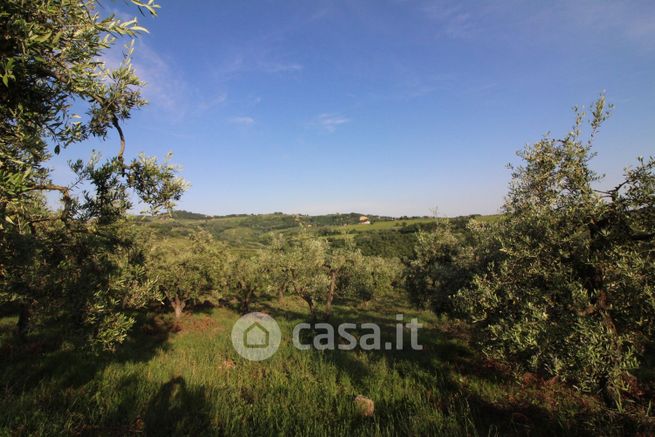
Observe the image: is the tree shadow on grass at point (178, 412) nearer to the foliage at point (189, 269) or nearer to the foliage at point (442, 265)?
the foliage at point (442, 265)

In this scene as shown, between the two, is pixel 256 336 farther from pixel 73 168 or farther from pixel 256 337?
pixel 73 168

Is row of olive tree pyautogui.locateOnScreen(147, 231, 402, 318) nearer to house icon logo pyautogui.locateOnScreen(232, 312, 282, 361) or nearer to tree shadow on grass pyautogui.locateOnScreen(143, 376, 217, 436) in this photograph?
house icon logo pyautogui.locateOnScreen(232, 312, 282, 361)

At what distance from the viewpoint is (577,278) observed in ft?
26.7

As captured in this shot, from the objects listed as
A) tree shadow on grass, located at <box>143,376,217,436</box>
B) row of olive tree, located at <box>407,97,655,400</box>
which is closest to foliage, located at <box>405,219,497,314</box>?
row of olive tree, located at <box>407,97,655,400</box>

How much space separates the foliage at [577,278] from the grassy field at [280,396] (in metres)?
1.25

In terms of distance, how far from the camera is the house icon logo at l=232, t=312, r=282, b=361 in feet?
58.9

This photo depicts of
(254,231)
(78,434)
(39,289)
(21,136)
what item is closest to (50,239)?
(39,289)

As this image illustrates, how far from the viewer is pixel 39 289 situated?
725cm

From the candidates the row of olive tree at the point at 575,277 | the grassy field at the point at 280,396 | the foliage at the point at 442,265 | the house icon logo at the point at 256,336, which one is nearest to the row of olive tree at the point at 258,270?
the house icon logo at the point at 256,336

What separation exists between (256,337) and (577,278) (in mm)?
20194

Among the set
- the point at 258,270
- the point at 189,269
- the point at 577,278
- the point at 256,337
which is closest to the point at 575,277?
the point at 577,278

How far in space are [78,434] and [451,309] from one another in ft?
51.3

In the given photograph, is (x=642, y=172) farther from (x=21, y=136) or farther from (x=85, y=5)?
(x=21, y=136)

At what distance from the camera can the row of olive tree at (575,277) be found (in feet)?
23.2
